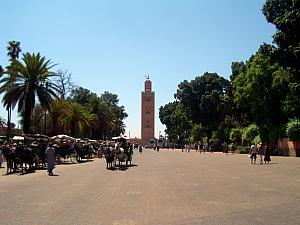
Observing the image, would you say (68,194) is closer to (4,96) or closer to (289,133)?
(4,96)

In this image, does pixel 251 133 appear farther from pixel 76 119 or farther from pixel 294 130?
pixel 76 119

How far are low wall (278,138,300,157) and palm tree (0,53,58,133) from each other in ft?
91.1

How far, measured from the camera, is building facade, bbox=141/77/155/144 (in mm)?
179750

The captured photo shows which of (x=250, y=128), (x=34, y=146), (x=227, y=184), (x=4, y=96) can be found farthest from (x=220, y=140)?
(x=227, y=184)

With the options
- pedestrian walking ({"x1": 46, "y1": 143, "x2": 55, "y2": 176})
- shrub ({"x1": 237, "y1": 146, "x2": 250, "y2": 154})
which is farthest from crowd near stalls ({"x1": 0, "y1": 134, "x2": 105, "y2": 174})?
shrub ({"x1": 237, "y1": 146, "x2": 250, "y2": 154})

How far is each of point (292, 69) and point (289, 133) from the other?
20.9 meters

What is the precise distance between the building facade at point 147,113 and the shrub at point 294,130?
127544 mm

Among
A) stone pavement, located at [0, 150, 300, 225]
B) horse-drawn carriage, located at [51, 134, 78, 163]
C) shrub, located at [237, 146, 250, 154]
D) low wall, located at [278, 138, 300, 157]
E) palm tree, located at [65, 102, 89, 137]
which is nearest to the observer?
stone pavement, located at [0, 150, 300, 225]

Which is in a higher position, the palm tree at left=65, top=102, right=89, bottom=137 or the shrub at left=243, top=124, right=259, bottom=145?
the palm tree at left=65, top=102, right=89, bottom=137

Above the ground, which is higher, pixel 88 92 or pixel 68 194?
pixel 88 92

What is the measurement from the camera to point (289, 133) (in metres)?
52.6

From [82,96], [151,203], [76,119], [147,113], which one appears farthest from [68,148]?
[147,113]

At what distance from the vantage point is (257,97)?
59.2 m

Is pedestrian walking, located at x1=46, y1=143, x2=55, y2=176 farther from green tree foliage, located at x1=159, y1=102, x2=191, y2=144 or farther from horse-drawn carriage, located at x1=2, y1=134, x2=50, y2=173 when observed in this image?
green tree foliage, located at x1=159, y1=102, x2=191, y2=144
